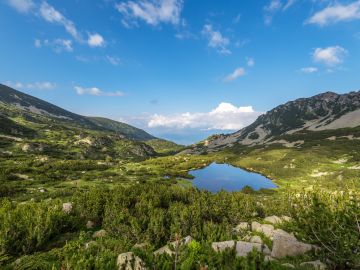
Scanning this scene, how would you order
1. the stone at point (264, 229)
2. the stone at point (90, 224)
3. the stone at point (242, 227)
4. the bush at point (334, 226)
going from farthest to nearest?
the stone at point (242, 227) → the stone at point (264, 229) → the stone at point (90, 224) → the bush at point (334, 226)

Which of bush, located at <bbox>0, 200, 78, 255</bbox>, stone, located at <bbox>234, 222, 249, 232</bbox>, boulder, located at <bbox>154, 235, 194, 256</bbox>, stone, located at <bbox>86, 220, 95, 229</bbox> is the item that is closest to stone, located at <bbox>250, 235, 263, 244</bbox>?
stone, located at <bbox>234, 222, 249, 232</bbox>

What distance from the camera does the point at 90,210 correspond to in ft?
96.2

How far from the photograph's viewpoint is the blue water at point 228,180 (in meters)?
96.0

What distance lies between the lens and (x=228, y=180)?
110 metres

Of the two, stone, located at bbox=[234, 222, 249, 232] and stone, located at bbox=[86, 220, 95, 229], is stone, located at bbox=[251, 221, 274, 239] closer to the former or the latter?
stone, located at bbox=[234, 222, 249, 232]

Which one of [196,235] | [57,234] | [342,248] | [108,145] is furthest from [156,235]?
[108,145]

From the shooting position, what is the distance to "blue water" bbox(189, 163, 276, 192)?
96000 millimetres

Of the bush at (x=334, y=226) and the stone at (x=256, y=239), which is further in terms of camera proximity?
the stone at (x=256, y=239)

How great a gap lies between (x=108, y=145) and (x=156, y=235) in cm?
17999

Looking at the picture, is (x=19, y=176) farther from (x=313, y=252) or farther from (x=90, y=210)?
(x=313, y=252)

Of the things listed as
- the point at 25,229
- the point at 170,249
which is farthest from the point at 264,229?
the point at 25,229

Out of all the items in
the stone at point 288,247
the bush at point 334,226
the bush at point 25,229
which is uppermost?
the bush at point 334,226

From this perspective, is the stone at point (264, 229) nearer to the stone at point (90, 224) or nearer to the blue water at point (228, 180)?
the stone at point (90, 224)

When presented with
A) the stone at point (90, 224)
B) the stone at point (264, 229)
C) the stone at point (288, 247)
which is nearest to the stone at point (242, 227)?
the stone at point (264, 229)
